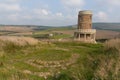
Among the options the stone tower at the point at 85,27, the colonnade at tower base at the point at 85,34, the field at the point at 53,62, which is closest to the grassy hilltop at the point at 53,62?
the field at the point at 53,62

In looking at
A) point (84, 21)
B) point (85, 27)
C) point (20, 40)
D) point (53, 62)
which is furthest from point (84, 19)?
point (53, 62)

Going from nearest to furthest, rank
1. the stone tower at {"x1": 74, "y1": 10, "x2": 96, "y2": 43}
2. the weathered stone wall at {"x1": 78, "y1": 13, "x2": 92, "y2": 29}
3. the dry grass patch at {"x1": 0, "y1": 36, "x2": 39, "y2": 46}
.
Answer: the dry grass patch at {"x1": 0, "y1": 36, "x2": 39, "y2": 46}, the stone tower at {"x1": 74, "y1": 10, "x2": 96, "y2": 43}, the weathered stone wall at {"x1": 78, "y1": 13, "x2": 92, "y2": 29}

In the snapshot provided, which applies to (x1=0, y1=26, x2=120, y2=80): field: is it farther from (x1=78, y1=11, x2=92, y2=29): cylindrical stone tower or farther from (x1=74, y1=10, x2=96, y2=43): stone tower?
(x1=78, y1=11, x2=92, y2=29): cylindrical stone tower

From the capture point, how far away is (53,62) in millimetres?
19391

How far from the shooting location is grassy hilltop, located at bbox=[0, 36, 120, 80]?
12077 millimetres

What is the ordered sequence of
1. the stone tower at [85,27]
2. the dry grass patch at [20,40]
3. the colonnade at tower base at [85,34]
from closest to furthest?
the dry grass patch at [20,40] < the colonnade at tower base at [85,34] < the stone tower at [85,27]

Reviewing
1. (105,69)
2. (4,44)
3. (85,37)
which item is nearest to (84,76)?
(105,69)

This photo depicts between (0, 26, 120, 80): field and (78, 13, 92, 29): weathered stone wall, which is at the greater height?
(78, 13, 92, 29): weathered stone wall

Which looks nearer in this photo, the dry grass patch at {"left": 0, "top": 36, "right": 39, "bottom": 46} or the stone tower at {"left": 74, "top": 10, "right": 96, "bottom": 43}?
the dry grass patch at {"left": 0, "top": 36, "right": 39, "bottom": 46}

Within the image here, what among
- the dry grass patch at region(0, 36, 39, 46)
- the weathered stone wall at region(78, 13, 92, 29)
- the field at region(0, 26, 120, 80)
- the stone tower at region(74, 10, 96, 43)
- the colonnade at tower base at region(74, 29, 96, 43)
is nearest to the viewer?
the field at region(0, 26, 120, 80)

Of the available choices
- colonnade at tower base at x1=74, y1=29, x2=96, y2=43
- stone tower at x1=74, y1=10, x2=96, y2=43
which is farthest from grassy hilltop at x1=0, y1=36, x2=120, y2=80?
stone tower at x1=74, y1=10, x2=96, y2=43

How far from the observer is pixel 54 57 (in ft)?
67.7

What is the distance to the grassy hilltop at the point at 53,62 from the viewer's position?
12077mm

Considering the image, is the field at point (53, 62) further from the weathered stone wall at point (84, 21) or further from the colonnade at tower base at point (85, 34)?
the weathered stone wall at point (84, 21)
